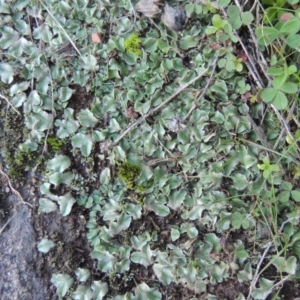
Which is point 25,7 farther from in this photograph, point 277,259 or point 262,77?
point 277,259

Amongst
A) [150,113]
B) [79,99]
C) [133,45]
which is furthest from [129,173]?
[133,45]

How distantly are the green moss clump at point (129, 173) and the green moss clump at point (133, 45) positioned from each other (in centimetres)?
48

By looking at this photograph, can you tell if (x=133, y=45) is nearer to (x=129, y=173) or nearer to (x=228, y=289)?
(x=129, y=173)

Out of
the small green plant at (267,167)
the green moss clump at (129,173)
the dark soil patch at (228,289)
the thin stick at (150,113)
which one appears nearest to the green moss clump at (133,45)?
the thin stick at (150,113)

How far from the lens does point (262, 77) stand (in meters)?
1.89

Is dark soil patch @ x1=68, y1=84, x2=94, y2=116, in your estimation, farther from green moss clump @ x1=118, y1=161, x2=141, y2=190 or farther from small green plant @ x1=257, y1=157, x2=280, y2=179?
small green plant @ x1=257, y1=157, x2=280, y2=179

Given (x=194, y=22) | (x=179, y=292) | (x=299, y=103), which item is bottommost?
(x=179, y=292)

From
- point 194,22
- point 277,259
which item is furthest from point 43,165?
point 277,259

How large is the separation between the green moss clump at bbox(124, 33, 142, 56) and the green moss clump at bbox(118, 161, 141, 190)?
0.48 metres

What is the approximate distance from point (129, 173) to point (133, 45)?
54 centimetres

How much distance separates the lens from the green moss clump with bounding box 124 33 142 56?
1945 mm

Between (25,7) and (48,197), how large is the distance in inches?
33.1

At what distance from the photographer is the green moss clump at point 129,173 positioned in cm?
188

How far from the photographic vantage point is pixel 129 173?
74.0 inches
